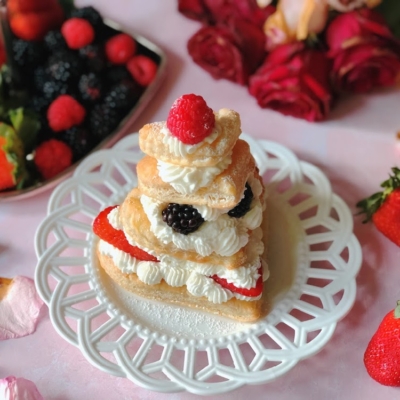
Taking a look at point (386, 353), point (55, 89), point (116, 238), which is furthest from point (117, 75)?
point (386, 353)

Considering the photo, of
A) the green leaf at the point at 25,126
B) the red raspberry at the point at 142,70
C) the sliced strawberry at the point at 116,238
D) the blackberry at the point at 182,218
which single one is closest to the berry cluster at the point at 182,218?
the blackberry at the point at 182,218

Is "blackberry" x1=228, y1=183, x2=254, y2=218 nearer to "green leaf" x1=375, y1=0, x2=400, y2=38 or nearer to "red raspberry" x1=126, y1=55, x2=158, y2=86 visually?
"red raspberry" x1=126, y1=55, x2=158, y2=86

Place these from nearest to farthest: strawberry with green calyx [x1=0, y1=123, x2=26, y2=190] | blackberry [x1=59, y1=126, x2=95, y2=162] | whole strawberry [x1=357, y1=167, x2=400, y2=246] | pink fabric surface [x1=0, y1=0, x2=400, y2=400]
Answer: pink fabric surface [x1=0, y1=0, x2=400, y2=400] < whole strawberry [x1=357, y1=167, x2=400, y2=246] < strawberry with green calyx [x1=0, y1=123, x2=26, y2=190] < blackberry [x1=59, y1=126, x2=95, y2=162]

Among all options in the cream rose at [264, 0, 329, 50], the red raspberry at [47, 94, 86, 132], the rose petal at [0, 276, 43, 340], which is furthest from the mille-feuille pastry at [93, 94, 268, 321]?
the cream rose at [264, 0, 329, 50]

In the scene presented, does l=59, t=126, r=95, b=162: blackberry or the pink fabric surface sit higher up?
l=59, t=126, r=95, b=162: blackberry

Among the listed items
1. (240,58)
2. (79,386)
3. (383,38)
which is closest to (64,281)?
(79,386)

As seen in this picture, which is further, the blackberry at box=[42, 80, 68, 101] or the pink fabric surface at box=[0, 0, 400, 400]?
the blackberry at box=[42, 80, 68, 101]

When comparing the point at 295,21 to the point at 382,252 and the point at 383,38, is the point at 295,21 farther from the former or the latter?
the point at 382,252
